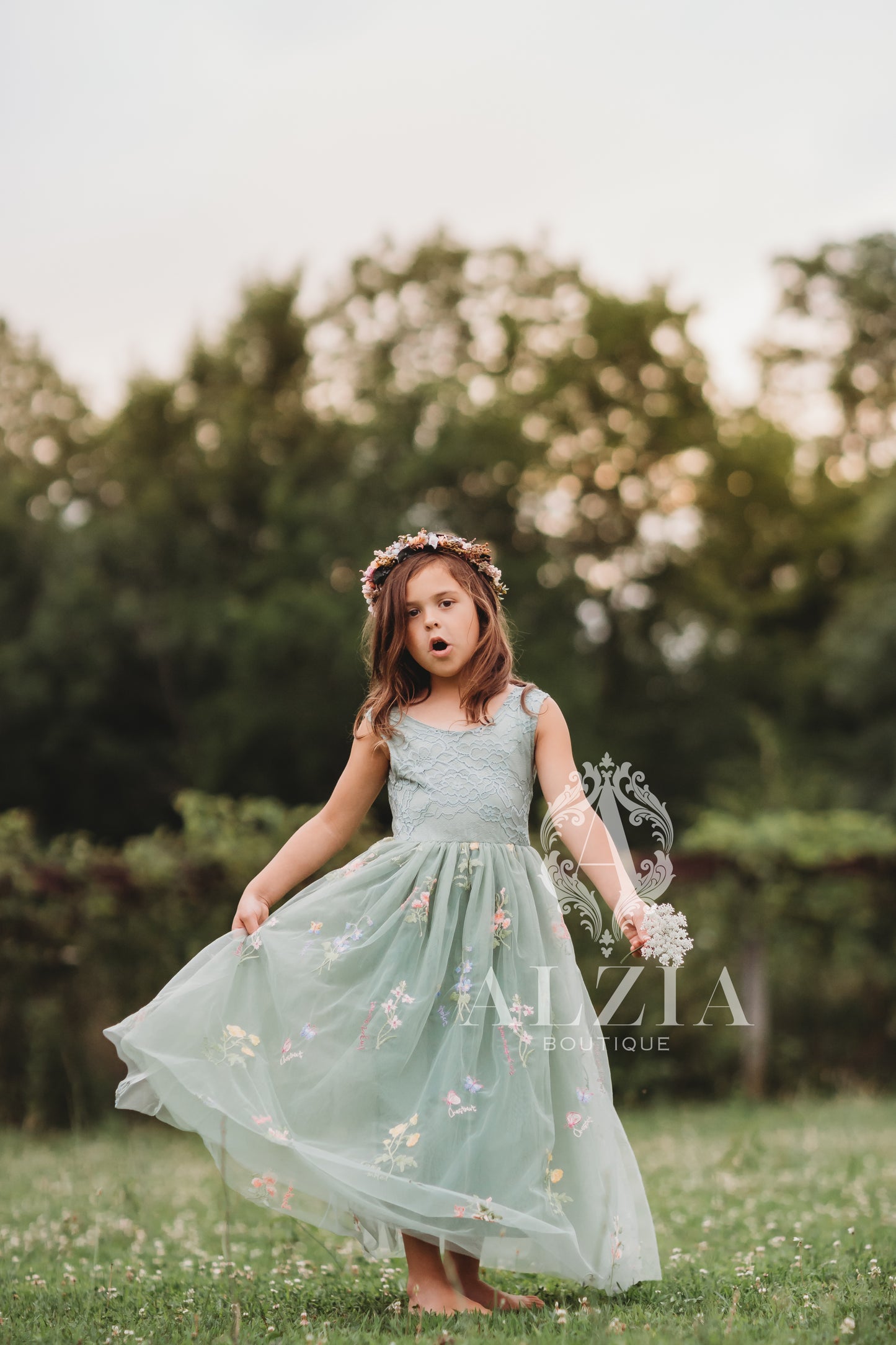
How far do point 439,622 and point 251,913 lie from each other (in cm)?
93

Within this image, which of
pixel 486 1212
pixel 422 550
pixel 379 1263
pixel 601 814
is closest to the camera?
pixel 486 1212

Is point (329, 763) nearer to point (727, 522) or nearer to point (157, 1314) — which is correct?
point (727, 522)

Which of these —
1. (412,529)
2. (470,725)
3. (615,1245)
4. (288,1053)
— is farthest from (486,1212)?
(412,529)

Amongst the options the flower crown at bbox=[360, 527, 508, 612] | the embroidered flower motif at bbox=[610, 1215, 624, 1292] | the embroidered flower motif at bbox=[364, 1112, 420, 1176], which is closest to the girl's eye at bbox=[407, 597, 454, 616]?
the flower crown at bbox=[360, 527, 508, 612]

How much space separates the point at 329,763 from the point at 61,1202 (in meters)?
14.5

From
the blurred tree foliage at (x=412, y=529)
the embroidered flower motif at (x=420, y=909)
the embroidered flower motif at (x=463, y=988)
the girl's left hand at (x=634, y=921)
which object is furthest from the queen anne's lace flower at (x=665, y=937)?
the blurred tree foliage at (x=412, y=529)

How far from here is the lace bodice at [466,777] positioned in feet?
10.8

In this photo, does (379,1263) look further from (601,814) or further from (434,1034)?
(601,814)

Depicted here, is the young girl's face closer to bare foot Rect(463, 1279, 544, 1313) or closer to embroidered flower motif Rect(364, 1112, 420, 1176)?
embroidered flower motif Rect(364, 1112, 420, 1176)

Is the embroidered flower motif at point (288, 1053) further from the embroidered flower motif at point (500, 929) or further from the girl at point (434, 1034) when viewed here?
the embroidered flower motif at point (500, 929)

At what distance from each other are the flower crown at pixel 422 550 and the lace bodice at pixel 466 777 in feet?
1.41

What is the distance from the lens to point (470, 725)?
3414 mm

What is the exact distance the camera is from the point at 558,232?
80.4ft

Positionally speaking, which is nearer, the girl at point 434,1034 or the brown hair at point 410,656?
the girl at point 434,1034
